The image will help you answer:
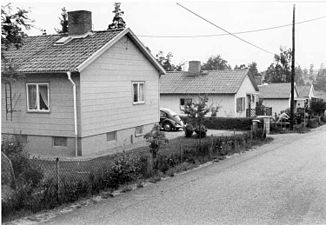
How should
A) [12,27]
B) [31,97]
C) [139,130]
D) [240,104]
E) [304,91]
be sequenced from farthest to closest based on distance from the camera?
1. [304,91]
2. [240,104]
3. [139,130]
4. [31,97]
5. [12,27]

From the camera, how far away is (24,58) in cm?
1795

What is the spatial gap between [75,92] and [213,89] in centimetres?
2109

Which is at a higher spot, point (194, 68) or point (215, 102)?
point (194, 68)

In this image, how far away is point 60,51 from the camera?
17.7 meters

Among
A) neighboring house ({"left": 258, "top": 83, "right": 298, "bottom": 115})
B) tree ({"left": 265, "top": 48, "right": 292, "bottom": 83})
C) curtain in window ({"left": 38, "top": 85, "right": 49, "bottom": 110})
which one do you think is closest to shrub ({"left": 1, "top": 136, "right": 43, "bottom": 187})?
curtain in window ({"left": 38, "top": 85, "right": 49, "bottom": 110})

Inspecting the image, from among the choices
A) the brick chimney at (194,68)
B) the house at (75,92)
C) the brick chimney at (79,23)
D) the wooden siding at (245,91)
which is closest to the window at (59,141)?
the house at (75,92)

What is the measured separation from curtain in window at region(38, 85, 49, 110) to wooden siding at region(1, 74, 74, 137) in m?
0.28

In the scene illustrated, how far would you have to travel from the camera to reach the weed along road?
7.59 m

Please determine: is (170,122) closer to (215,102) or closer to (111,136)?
(111,136)

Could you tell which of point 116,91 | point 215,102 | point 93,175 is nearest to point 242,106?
point 215,102

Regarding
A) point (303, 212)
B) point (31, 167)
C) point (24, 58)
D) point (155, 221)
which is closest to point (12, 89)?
point (24, 58)

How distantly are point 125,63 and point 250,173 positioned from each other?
9224 millimetres

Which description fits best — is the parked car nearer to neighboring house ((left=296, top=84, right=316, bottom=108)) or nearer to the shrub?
the shrub

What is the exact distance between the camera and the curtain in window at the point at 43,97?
1681cm
